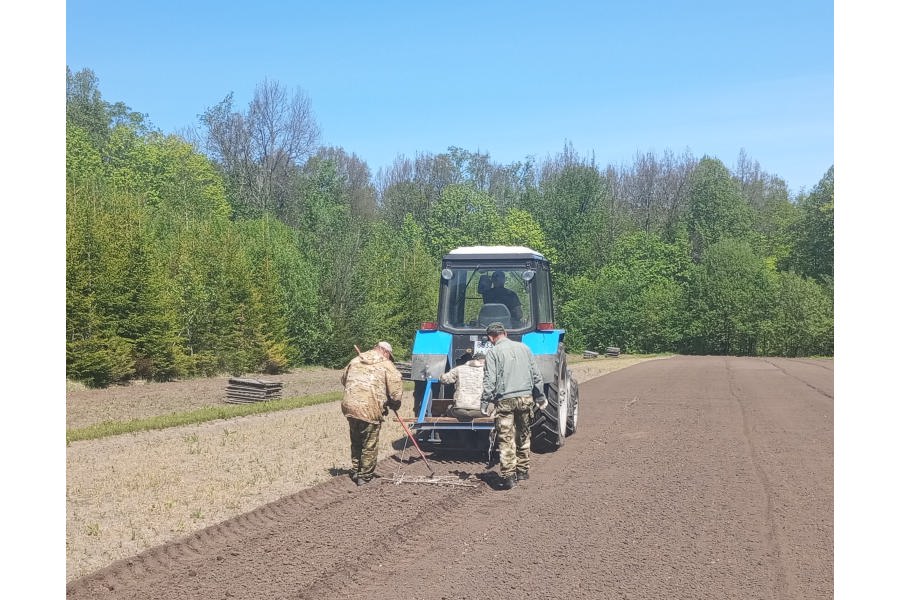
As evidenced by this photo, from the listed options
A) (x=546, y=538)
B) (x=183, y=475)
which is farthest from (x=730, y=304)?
(x=546, y=538)

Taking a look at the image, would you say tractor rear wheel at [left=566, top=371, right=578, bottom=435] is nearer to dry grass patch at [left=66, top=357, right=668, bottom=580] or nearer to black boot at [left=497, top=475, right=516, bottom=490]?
Answer: dry grass patch at [left=66, top=357, right=668, bottom=580]

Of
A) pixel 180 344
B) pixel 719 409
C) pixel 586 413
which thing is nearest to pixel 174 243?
pixel 180 344

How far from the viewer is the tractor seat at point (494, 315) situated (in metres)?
12.0

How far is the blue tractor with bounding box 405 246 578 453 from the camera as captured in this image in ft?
37.7

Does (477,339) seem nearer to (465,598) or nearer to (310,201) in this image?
(465,598)

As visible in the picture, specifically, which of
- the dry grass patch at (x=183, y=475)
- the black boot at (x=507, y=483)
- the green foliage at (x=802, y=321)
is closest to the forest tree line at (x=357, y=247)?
the green foliage at (x=802, y=321)

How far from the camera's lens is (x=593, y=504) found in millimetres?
8648

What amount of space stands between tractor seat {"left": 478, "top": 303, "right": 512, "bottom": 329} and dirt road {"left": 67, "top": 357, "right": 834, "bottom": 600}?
2.04m

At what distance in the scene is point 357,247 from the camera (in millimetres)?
33844

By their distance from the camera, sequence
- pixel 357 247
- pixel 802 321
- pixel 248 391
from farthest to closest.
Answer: pixel 802 321 < pixel 357 247 < pixel 248 391

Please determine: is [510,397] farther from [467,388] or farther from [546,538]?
[546,538]

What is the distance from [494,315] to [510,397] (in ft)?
8.10

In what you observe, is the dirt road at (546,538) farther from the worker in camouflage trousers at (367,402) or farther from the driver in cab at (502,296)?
the driver in cab at (502,296)

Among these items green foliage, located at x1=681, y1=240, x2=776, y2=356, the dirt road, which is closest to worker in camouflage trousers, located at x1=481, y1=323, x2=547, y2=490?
the dirt road
